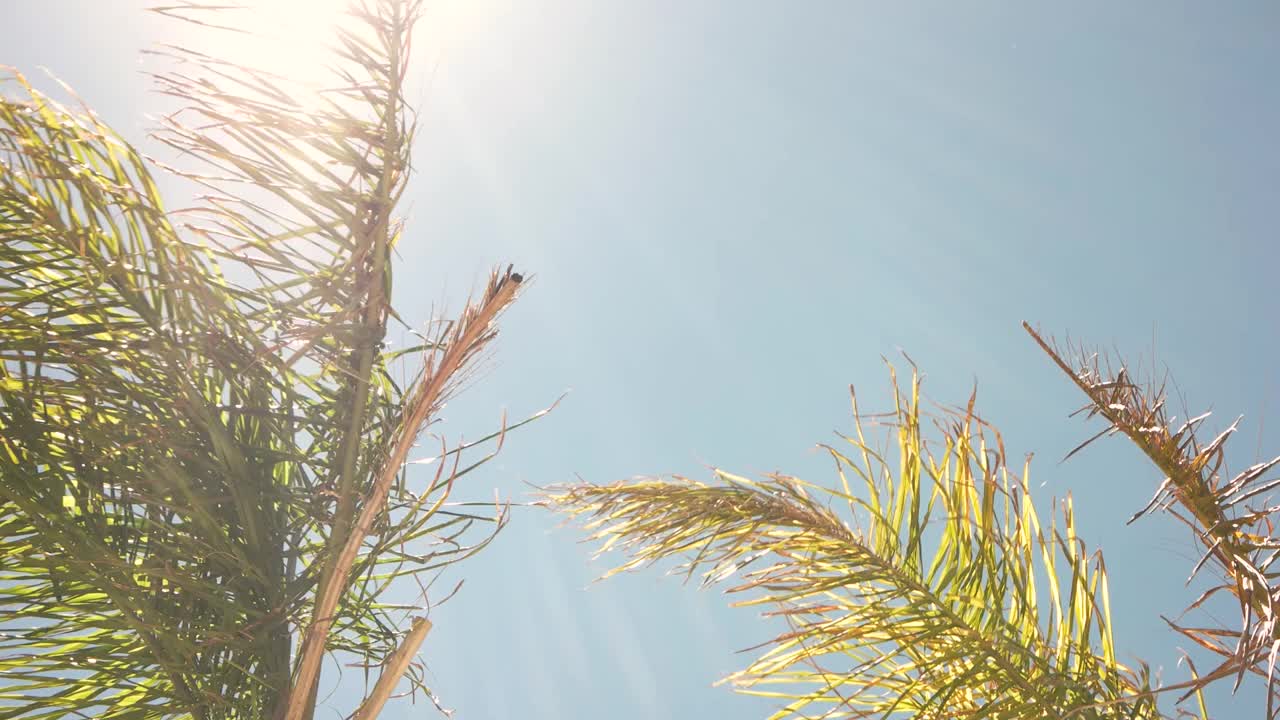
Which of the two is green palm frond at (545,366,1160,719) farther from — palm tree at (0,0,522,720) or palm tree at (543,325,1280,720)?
palm tree at (0,0,522,720)

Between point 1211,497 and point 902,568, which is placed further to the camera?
point 902,568

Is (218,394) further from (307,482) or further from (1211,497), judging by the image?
(1211,497)

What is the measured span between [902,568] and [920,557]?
31 millimetres

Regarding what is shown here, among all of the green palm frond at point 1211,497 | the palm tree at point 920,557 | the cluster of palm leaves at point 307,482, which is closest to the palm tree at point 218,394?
the cluster of palm leaves at point 307,482

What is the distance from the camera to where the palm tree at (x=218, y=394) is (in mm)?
A: 1252

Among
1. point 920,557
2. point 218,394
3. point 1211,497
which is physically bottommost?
point 1211,497

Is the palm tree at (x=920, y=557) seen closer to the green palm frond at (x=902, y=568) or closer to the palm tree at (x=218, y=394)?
the green palm frond at (x=902, y=568)

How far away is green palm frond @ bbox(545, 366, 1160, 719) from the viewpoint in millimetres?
1353

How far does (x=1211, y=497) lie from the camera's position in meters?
1.15

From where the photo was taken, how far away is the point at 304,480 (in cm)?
143

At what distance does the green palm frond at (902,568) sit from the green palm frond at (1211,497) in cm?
16

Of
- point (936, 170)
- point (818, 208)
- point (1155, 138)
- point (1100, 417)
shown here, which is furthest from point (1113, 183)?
point (1100, 417)

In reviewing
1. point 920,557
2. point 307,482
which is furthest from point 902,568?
point 307,482

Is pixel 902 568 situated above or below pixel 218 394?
below
